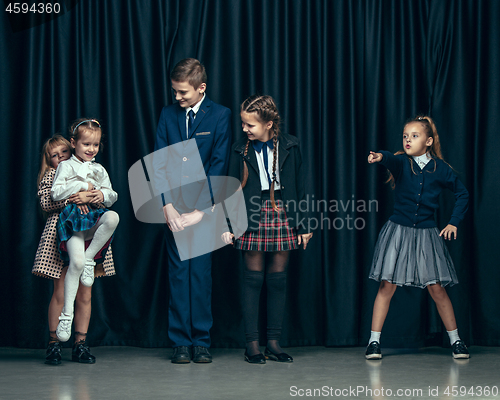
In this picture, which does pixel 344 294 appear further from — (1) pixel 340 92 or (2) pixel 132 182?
(2) pixel 132 182

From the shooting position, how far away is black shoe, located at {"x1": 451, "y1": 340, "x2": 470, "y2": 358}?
2.88 m

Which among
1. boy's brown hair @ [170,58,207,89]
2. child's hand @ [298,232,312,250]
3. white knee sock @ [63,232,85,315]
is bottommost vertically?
white knee sock @ [63,232,85,315]

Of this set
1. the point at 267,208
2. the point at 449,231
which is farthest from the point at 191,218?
the point at 449,231

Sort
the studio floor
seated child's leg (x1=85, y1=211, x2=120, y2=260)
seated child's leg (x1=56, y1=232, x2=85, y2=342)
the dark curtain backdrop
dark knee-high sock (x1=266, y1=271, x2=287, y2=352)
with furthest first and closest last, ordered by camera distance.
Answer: the dark curtain backdrop → dark knee-high sock (x1=266, y1=271, x2=287, y2=352) → seated child's leg (x1=85, y1=211, x2=120, y2=260) → seated child's leg (x1=56, y1=232, x2=85, y2=342) → the studio floor

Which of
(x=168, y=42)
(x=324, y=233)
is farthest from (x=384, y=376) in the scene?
(x=168, y=42)

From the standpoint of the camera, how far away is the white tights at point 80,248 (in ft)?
8.79

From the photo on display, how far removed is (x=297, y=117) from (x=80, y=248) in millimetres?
1440

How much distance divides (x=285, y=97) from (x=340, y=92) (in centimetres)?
32

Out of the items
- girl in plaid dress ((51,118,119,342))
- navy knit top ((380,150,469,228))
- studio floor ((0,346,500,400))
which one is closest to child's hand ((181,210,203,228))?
girl in plaid dress ((51,118,119,342))

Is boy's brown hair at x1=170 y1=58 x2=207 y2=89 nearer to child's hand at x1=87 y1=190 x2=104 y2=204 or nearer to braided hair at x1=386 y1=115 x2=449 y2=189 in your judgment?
child's hand at x1=87 y1=190 x2=104 y2=204

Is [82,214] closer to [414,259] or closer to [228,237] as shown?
[228,237]

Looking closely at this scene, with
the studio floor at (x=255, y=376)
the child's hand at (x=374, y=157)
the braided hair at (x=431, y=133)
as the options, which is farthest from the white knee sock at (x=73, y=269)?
the braided hair at (x=431, y=133)

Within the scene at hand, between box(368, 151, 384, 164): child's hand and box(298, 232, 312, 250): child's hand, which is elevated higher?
box(368, 151, 384, 164): child's hand

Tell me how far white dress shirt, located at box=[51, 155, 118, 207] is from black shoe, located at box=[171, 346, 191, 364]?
841 mm
